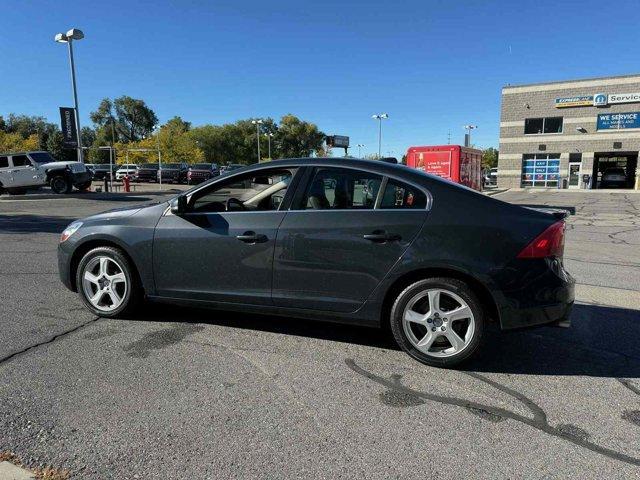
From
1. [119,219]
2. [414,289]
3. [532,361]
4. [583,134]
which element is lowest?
[532,361]

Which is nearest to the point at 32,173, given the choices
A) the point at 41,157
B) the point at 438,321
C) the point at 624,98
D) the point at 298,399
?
the point at 41,157

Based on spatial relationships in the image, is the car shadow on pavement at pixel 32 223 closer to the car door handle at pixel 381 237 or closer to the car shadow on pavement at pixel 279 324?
the car shadow on pavement at pixel 279 324

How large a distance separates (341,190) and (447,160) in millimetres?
19975

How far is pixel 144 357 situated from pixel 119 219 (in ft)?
4.81

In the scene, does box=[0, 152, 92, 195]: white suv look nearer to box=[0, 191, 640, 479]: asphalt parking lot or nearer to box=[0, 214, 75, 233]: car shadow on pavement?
box=[0, 214, 75, 233]: car shadow on pavement

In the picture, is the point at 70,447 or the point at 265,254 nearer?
the point at 70,447

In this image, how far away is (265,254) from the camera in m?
4.13

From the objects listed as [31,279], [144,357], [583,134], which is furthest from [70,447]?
[583,134]

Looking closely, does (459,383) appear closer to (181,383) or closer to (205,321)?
(181,383)

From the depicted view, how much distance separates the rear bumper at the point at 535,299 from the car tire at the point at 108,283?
10.8ft

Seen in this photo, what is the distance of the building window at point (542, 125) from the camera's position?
135ft

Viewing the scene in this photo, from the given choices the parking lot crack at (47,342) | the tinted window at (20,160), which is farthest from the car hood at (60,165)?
the parking lot crack at (47,342)

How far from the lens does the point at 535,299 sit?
11.9ft

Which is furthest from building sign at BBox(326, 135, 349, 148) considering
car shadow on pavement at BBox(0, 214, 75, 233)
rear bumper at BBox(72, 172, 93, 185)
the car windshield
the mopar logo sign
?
the mopar logo sign
